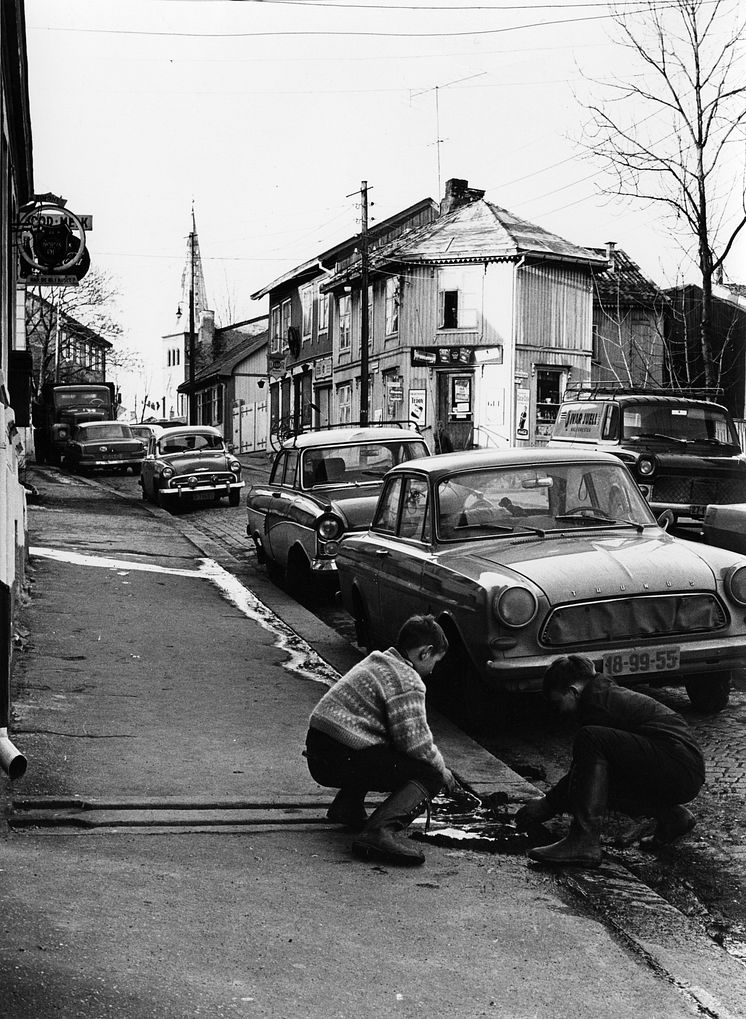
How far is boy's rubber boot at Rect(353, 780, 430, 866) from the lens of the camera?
470cm

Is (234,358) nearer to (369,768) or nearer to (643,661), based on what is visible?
(643,661)

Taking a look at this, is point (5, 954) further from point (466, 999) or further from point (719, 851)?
point (719, 851)

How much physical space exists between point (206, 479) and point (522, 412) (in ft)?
66.5

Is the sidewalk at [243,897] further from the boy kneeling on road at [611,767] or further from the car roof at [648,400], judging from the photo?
the car roof at [648,400]

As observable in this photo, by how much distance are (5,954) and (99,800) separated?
5.67ft

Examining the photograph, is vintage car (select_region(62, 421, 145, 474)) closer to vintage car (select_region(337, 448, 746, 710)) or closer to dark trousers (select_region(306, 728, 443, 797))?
vintage car (select_region(337, 448, 746, 710))

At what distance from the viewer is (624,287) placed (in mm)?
46344

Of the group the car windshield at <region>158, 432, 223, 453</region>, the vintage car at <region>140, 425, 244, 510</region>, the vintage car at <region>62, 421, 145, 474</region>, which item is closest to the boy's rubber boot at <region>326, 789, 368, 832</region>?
the vintage car at <region>140, 425, 244, 510</region>

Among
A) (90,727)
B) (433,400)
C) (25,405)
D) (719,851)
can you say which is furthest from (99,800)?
(433,400)

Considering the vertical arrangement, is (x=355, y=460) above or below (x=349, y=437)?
below

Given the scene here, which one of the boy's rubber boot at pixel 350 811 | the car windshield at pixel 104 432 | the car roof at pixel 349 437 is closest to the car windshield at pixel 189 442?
the car windshield at pixel 104 432

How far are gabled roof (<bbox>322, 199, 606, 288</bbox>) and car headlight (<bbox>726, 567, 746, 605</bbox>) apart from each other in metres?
35.3

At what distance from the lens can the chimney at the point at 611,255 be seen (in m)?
44.0

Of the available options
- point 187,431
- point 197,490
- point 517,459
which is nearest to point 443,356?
point 187,431
